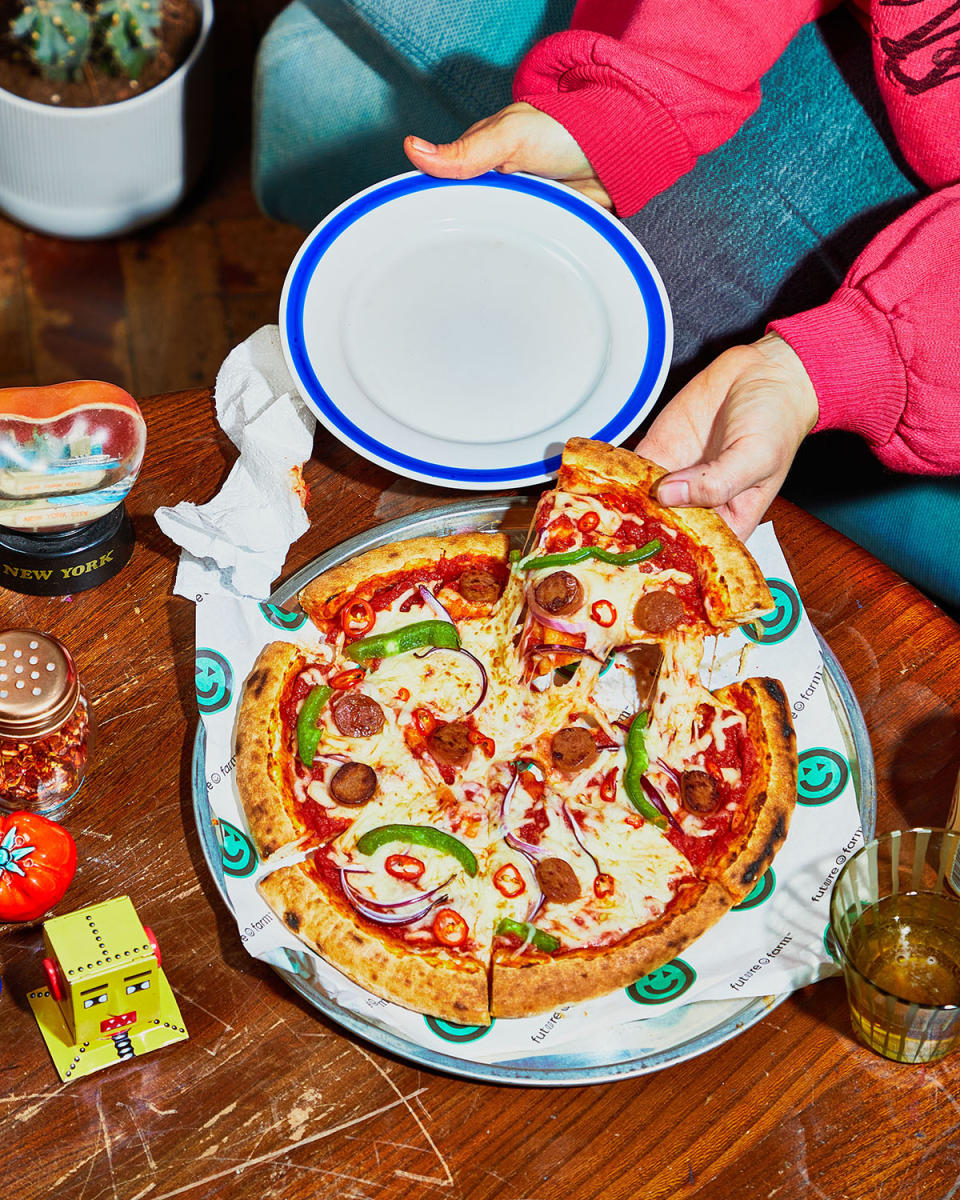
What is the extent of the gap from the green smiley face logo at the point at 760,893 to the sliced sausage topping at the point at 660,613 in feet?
1.17

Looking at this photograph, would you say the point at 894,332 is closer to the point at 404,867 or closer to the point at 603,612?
the point at 603,612

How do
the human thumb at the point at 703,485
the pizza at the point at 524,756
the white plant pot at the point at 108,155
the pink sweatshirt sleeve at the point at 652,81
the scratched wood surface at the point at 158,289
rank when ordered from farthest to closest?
the scratched wood surface at the point at 158,289 → the white plant pot at the point at 108,155 → the pink sweatshirt sleeve at the point at 652,81 → the human thumb at the point at 703,485 → the pizza at the point at 524,756

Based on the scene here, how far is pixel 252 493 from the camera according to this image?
6.22ft

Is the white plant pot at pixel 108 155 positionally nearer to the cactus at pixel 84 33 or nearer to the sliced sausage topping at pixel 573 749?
the cactus at pixel 84 33

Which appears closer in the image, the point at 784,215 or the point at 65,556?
the point at 65,556

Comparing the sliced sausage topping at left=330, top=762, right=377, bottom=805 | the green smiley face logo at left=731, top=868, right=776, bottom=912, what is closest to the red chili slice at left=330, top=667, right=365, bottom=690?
the sliced sausage topping at left=330, top=762, right=377, bottom=805

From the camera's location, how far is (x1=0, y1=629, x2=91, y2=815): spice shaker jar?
1485mm

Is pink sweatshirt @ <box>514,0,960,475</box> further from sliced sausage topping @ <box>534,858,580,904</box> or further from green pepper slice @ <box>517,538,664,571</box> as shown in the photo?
sliced sausage topping @ <box>534,858,580,904</box>

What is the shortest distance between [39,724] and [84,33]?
2.21 meters

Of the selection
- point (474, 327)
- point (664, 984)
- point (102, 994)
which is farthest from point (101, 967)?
point (474, 327)

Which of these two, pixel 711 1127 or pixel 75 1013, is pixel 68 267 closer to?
pixel 75 1013

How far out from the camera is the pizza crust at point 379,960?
5.03ft

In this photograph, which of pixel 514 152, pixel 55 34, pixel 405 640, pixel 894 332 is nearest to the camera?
pixel 405 640

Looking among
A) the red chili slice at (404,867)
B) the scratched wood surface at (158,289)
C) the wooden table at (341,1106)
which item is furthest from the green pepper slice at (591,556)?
the scratched wood surface at (158,289)
